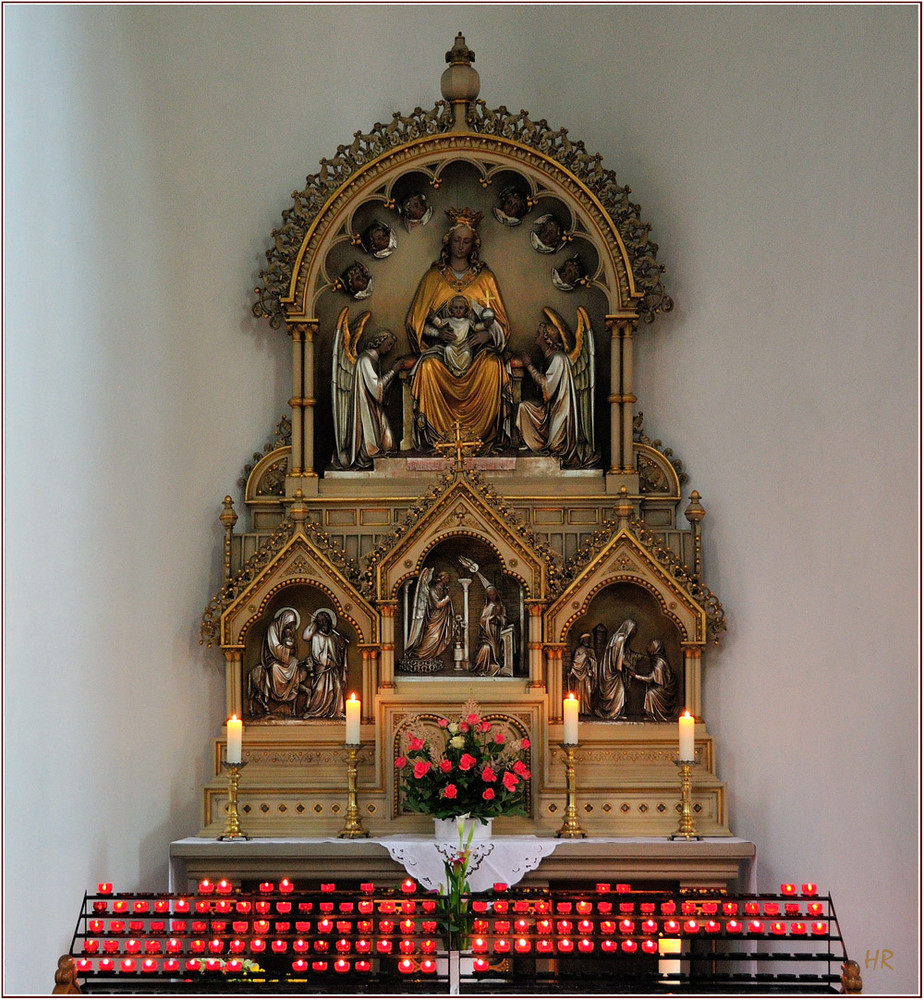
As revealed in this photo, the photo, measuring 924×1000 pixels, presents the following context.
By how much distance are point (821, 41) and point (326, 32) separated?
3308 mm

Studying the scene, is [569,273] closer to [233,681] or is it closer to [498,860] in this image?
[233,681]

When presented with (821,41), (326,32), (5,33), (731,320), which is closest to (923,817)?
(731,320)

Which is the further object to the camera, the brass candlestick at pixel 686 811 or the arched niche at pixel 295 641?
the arched niche at pixel 295 641

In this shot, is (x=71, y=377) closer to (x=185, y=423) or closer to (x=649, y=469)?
(x=185, y=423)

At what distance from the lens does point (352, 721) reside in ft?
25.6

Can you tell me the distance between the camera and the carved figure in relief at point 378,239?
8883 mm

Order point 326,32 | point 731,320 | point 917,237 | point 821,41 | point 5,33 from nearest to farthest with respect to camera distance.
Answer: point 5,33
point 917,237
point 821,41
point 731,320
point 326,32

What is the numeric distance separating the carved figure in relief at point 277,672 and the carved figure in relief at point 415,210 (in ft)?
8.70

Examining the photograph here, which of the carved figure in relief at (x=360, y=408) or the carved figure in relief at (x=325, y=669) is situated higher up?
the carved figure in relief at (x=360, y=408)

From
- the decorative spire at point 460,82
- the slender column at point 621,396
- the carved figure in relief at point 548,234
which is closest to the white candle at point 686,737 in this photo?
the slender column at point 621,396

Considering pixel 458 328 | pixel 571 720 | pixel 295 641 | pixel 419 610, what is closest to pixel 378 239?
pixel 458 328

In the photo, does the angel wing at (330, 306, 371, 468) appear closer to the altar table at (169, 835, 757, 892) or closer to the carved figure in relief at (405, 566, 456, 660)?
the carved figure in relief at (405, 566, 456, 660)

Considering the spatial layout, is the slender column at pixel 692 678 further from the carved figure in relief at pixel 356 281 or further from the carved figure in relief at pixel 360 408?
the carved figure in relief at pixel 356 281

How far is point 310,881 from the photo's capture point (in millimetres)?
7840
